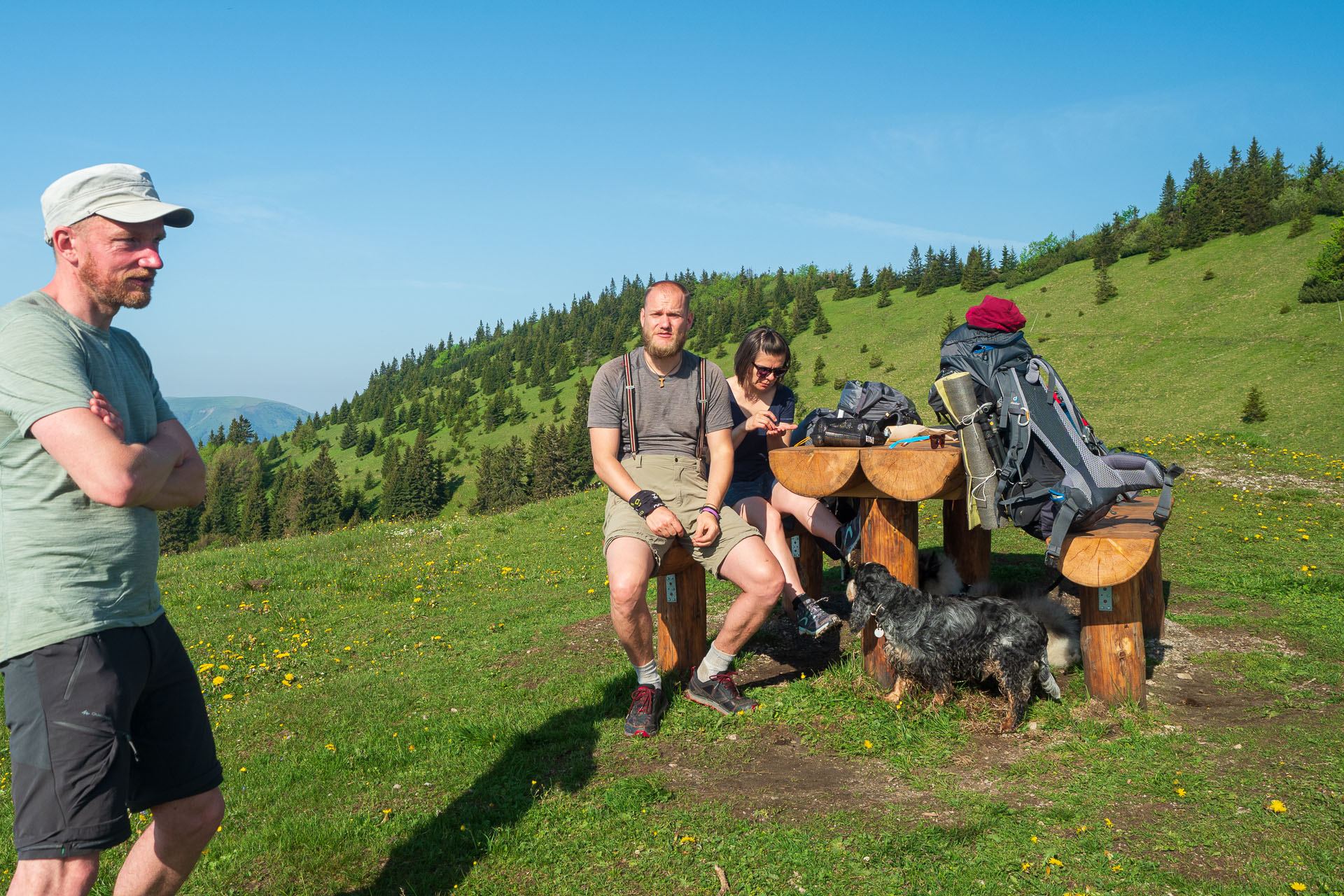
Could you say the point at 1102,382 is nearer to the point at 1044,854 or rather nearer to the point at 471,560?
the point at 471,560

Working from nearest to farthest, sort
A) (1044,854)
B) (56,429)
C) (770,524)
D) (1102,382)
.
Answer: (56,429) → (1044,854) → (770,524) → (1102,382)

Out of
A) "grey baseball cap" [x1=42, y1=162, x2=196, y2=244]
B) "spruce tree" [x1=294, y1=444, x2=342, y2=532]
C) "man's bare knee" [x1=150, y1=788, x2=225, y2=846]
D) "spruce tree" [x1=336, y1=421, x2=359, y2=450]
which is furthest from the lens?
"spruce tree" [x1=336, y1=421, x2=359, y2=450]

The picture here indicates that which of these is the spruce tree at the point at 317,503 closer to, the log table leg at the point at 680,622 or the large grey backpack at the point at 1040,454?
the log table leg at the point at 680,622

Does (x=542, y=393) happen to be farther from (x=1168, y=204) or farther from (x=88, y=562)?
(x=88, y=562)

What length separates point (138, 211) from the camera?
2.36 m

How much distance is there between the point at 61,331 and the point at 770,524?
14.3ft

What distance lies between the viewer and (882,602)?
186 inches

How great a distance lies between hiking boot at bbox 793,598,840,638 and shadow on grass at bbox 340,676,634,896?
129cm

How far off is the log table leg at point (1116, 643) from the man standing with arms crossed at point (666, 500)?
1869 mm

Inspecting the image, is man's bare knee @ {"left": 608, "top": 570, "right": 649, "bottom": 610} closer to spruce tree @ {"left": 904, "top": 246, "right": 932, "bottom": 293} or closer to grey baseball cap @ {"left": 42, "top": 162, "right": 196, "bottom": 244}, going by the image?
grey baseball cap @ {"left": 42, "top": 162, "right": 196, "bottom": 244}

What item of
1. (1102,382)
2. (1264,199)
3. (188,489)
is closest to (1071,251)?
(1264,199)

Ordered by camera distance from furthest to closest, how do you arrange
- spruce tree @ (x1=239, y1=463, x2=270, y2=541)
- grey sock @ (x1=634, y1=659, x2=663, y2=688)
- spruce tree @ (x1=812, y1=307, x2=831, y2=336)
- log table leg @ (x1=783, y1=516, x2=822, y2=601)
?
spruce tree @ (x1=812, y1=307, x2=831, y2=336), spruce tree @ (x1=239, y1=463, x2=270, y2=541), log table leg @ (x1=783, y1=516, x2=822, y2=601), grey sock @ (x1=634, y1=659, x2=663, y2=688)

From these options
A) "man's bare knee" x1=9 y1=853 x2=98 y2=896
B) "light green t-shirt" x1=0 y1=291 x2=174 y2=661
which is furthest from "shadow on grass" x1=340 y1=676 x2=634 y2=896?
"light green t-shirt" x1=0 y1=291 x2=174 y2=661

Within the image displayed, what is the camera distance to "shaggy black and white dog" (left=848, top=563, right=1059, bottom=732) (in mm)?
4434
